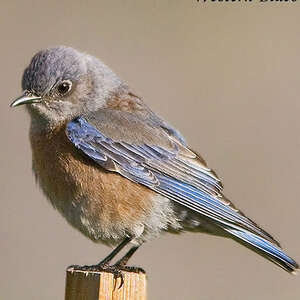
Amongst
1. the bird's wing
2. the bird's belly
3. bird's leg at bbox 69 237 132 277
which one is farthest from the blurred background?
bird's leg at bbox 69 237 132 277

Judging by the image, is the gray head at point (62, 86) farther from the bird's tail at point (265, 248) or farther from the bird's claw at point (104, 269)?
the bird's tail at point (265, 248)

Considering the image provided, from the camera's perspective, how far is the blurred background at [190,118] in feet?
31.1

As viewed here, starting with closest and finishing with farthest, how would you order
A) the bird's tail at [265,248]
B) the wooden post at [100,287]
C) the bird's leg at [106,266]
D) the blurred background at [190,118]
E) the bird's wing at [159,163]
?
1. the wooden post at [100,287]
2. the bird's leg at [106,266]
3. the bird's tail at [265,248]
4. the bird's wing at [159,163]
5. the blurred background at [190,118]

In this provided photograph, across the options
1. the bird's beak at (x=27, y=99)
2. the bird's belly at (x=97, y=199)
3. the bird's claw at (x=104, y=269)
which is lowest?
the bird's claw at (x=104, y=269)

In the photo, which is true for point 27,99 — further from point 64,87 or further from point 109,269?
point 109,269

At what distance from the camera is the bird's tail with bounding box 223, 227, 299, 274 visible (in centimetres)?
721

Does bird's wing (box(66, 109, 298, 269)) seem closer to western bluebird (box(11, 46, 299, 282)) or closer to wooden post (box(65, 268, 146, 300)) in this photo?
western bluebird (box(11, 46, 299, 282))

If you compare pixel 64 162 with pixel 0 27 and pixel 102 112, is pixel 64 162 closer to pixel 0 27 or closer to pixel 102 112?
pixel 102 112

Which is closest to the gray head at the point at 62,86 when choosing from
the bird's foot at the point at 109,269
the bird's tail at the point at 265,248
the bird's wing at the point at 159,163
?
the bird's wing at the point at 159,163

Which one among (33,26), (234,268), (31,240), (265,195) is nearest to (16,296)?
(31,240)

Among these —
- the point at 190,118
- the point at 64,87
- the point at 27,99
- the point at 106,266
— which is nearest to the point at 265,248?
the point at 106,266

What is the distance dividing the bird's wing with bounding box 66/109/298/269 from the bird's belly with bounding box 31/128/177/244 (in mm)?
88

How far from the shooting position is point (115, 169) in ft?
24.2

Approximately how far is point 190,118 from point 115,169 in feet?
10.3
